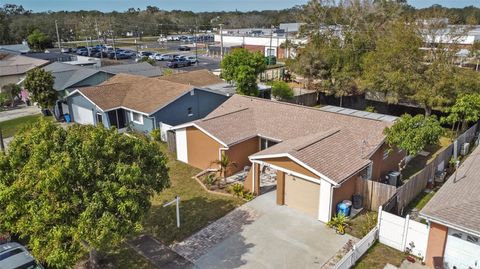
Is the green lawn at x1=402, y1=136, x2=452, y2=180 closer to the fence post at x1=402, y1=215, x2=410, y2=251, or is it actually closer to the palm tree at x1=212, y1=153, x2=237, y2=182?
the fence post at x1=402, y1=215, x2=410, y2=251

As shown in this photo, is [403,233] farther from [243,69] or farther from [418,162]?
[243,69]

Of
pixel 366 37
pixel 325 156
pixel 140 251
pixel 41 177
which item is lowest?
pixel 140 251

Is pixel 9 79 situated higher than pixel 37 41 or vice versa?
pixel 37 41

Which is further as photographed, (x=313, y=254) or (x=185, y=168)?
(x=185, y=168)

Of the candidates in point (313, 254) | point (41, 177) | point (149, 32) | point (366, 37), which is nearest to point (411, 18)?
point (366, 37)

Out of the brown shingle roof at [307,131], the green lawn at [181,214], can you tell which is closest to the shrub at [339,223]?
the brown shingle roof at [307,131]

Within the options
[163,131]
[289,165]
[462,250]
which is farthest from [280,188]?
[163,131]

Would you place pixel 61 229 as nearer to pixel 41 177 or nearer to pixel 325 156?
pixel 41 177
